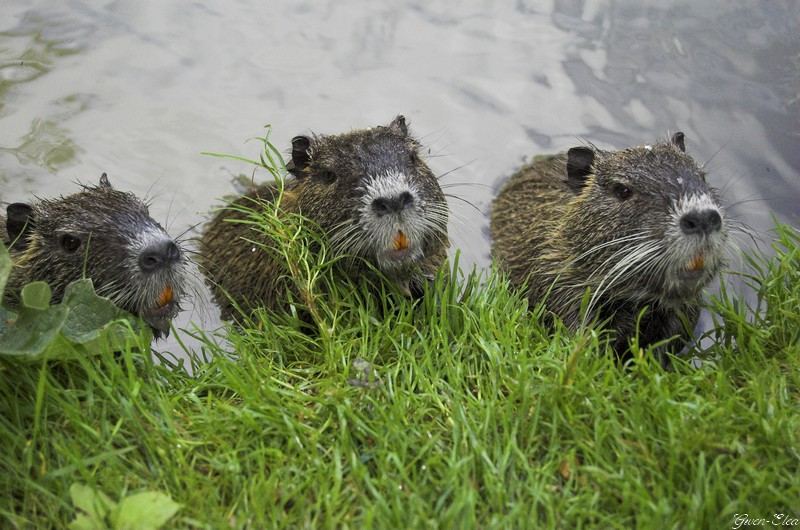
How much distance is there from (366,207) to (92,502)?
6.01ft

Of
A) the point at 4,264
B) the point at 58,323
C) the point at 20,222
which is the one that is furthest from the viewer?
the point at 20,222

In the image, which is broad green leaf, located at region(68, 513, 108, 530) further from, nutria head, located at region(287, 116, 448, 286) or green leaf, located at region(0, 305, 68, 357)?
nutria head, located at region(287, 116, 448, 286)

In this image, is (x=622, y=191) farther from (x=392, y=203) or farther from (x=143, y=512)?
(x=143, y=512)

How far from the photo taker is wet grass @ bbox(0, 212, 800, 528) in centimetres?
306

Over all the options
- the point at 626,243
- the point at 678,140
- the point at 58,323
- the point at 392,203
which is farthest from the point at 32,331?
the point at 678,140

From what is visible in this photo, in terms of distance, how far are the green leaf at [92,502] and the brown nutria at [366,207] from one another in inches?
59.6

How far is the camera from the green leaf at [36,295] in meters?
3.35

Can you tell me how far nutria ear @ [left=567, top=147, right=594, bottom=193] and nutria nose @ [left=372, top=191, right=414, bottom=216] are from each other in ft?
4.01

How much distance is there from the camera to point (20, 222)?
438 centimetres

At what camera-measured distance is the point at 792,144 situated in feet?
21.2

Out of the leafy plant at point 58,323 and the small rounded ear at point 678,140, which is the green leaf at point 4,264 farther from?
the small rounded ear at point 678,140

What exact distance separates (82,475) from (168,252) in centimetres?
126

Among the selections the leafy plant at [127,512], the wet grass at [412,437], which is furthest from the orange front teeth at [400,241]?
the leafy plant at [127,512]

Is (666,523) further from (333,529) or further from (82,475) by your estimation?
(82,475)
